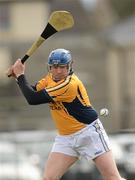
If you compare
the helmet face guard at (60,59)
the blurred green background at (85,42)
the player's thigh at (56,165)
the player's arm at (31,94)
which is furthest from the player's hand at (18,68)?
the blurred green background at (85,42)

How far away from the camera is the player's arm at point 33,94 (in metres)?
9.87

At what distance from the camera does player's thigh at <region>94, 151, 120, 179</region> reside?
10023 mm

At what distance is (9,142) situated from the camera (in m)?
15.6

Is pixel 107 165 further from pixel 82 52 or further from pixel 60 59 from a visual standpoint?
pixel 82 52

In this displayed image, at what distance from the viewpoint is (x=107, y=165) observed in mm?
10039

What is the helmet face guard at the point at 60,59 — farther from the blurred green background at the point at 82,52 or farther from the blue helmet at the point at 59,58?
the blurred green background at the point at 82,52

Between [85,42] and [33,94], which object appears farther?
[85,42]

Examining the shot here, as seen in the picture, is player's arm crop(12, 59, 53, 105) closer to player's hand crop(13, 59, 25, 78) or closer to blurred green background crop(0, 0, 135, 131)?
player's hand crop(13, 59, 25, 78)

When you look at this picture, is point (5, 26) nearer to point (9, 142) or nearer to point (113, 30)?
point (113, 30)

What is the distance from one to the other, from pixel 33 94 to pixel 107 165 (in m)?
1.15

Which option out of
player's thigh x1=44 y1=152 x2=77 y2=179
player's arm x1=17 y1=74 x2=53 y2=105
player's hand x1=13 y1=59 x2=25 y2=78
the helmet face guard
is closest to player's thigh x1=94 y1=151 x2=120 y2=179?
Result: player's thigh x1=44 y1=152 x2=77 y2=179

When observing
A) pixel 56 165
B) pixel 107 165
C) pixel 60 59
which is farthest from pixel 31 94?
pixel 107 165

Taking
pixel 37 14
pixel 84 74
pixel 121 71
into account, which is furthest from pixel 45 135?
pixel 37 14

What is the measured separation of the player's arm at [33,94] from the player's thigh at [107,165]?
0.88m
